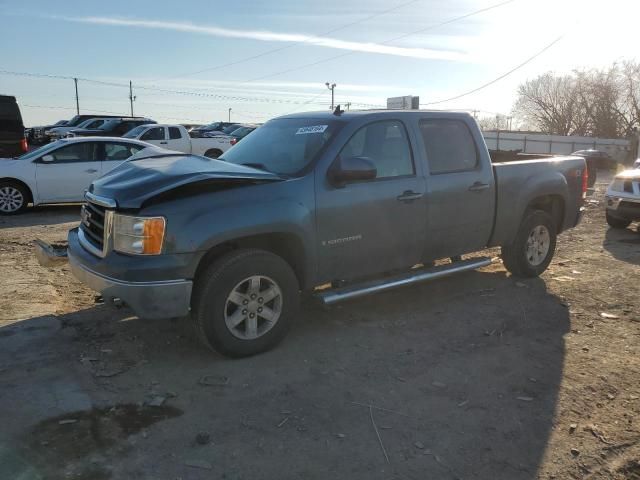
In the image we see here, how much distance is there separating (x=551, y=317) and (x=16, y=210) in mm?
10060

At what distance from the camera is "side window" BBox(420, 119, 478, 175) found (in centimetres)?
547

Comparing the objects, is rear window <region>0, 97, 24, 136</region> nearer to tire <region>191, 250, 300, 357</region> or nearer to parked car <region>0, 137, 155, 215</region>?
parked car <region>0, 137, 155, 215</region>

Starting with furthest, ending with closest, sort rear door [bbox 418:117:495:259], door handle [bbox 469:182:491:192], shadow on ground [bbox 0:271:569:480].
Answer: door handle [bbox 469:182:491:192], rear door [bbox 418:117:495:259], shadow on ground [bbox 0:271:569:480]

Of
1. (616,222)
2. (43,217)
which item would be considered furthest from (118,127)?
(616,222)

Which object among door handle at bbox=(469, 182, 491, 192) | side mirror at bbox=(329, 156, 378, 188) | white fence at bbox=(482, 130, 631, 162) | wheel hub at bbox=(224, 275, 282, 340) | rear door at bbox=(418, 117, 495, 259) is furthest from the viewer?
white fence at bbox=(482, 130, 631, 162)

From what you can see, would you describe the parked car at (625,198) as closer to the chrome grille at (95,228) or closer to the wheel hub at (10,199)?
the chrome grille at (95,228)

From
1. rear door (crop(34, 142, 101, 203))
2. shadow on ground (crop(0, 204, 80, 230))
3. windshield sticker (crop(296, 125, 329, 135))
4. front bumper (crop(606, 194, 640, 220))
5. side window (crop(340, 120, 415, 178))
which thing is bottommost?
shadow on ground (crop(0, 204, 80, 230))

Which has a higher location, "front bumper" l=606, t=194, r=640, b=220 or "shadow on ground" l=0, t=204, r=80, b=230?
"front bumper" l=606, t=194, r=640, b=220

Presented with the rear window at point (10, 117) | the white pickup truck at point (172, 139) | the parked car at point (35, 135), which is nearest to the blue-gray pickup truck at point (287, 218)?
the rear window at point (10, 117)

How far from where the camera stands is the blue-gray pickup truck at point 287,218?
3932 millimetres

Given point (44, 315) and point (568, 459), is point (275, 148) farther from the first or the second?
point (568, 459)

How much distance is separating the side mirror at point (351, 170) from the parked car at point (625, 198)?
277 inches

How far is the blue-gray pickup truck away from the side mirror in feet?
0.04

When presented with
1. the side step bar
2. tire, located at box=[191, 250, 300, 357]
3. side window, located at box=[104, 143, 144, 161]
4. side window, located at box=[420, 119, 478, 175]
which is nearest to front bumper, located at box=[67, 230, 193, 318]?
tire, located at box=[191, 250, 300, 357]
